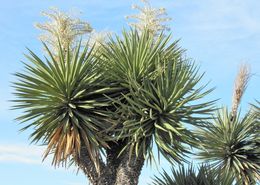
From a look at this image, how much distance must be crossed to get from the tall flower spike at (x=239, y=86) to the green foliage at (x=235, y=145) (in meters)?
0.35

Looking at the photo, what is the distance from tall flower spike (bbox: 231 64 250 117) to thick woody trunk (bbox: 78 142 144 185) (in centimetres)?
567

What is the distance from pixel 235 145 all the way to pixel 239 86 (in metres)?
1.59

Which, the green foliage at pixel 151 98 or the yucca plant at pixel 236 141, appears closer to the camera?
the green foliage at pixel 151 98

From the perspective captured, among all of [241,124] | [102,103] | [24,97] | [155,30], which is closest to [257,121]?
[241,124]

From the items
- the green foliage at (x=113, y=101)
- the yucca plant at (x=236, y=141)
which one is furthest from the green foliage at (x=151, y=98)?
the yucca plant at (x=236, y=141)

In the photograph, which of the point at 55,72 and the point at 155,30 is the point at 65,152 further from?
the point at 155,30

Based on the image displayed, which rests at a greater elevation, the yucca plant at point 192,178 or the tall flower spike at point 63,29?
the tall flower spike at point 63,29

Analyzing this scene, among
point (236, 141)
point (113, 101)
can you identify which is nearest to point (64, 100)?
point (113, 101)

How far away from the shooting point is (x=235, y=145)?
47.5ft

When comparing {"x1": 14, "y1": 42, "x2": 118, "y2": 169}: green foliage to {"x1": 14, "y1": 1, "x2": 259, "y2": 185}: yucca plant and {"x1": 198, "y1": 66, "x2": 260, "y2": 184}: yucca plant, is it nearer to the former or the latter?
{"x1": 14, "y1": 1, "x2": 259, "y2": 185}: yucca plant

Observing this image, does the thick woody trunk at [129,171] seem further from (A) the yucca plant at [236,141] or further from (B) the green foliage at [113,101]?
(A) the yucca plant at [236,141]

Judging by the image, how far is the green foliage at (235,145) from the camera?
46.7ft

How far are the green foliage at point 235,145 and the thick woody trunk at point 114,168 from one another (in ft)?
16.0

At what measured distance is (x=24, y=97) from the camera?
9422mm
